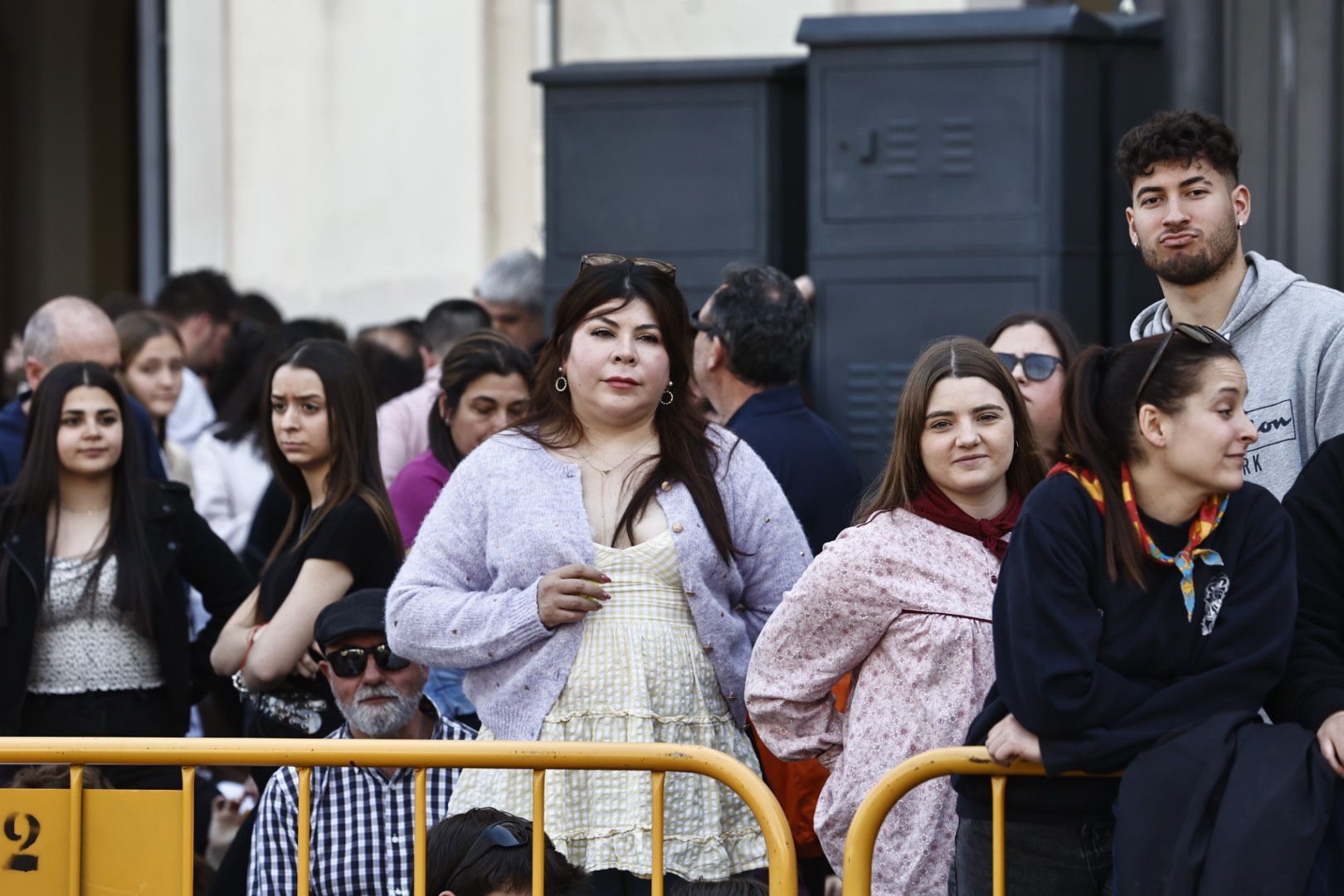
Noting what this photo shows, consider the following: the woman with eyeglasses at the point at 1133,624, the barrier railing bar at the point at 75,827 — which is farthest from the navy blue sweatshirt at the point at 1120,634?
the barrier railing bar at the point at 75,827

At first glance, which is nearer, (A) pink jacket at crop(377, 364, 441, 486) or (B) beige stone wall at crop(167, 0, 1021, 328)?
(A) pink jacket at crop(377, 364, 441, 486)

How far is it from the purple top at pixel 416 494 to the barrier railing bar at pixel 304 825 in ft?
6.29

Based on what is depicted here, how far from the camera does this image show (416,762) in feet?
11.8

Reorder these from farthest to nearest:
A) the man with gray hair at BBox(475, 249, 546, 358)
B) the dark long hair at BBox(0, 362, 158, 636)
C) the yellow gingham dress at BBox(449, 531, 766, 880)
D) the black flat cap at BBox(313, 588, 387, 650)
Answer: the man with gray hair at BBox(475, 249, 546, 358)
the dark long hair at BBox(0, 362, 158, 636)
the black flat cap at BBox(313, 588, 387, 650)
the yellow gingham dress at BBox(449, 531, 766, 880)

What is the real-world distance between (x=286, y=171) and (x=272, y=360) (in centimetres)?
529

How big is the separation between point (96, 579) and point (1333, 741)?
130 inches

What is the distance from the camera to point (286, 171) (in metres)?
10.7

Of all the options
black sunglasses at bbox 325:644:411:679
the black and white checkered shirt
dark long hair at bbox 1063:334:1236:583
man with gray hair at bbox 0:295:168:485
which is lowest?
the black and white checkered shirt

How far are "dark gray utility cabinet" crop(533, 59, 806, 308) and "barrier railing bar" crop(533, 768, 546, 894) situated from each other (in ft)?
12.2

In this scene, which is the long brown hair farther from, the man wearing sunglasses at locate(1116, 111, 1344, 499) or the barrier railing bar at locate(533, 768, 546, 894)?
the barrier railing bar at locate(533, 768, 546, 894)

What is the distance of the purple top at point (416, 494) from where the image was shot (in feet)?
18.5

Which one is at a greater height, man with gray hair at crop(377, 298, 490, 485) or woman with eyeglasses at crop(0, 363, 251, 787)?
man with gray hair at crop(377, 298, 490, 485)

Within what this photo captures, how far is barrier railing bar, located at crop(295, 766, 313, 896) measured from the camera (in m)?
3.66

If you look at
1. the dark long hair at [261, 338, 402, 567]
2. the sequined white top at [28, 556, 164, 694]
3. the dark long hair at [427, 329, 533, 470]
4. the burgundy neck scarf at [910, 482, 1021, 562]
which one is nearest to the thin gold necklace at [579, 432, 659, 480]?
the burgundy neck scarf at [910, 482, 1021, 562]
